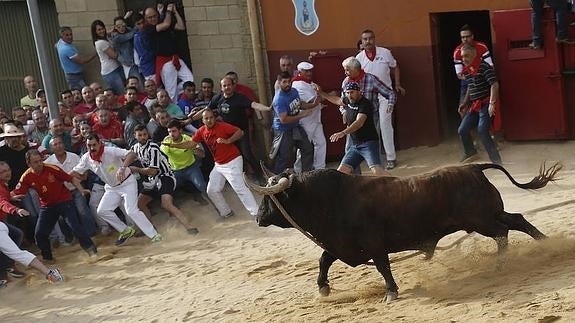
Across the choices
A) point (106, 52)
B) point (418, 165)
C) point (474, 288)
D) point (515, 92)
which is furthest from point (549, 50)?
point (106, 52)

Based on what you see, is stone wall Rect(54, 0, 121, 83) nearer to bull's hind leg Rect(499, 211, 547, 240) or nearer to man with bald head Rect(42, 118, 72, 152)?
man with bald head Rect(42, 118, 72, 152)

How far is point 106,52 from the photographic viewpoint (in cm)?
1580

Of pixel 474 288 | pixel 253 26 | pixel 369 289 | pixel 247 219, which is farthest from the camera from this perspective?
pixel 253 26

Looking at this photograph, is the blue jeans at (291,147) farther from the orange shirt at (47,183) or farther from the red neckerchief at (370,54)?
the orange shirt at (47,183)

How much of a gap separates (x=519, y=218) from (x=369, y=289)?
4.96ft

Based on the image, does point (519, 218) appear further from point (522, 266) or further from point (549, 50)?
point (549, 50)

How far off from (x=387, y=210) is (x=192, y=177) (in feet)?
15.4

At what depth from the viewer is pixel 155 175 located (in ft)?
45.2

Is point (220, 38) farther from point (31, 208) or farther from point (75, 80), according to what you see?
point (31, 208)

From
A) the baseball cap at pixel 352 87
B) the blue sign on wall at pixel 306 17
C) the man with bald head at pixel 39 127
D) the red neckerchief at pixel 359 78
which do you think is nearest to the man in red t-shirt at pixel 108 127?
the man with bald head at pixel 39 127

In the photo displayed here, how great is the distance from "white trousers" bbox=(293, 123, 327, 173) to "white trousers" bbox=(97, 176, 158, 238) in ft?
7.00

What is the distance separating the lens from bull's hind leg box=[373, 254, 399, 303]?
9.76 meters

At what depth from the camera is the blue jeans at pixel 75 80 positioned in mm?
16406

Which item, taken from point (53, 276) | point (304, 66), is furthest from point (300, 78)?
point (53, 276)
